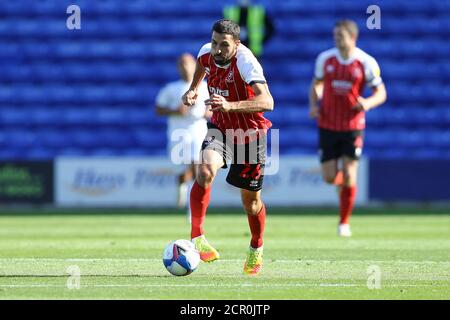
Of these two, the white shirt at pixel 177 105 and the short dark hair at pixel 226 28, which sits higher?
the short dark hair at pixel 226 28

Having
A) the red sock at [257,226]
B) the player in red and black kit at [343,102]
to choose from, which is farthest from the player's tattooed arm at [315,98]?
the red sock at [257,226]

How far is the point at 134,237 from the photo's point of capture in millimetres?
12117

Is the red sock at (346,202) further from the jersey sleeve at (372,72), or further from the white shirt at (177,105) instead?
the white shirt at (177,105)

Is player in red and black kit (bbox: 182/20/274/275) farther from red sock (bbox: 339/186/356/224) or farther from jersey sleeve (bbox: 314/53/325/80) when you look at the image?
jersey sleeve (bbox: 314/53/325/80)

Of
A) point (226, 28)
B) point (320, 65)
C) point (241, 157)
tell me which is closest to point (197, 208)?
point (241, 157)

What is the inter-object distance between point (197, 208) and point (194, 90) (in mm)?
943

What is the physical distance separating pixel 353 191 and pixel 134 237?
268cm

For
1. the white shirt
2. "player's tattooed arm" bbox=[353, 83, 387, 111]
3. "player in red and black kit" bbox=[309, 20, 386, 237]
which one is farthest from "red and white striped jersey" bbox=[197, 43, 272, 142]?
the white shirt

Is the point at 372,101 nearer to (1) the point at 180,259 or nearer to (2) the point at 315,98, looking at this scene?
(2) the point at 315,98

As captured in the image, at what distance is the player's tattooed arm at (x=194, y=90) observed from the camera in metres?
8.41

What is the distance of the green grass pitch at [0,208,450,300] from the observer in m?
7.15

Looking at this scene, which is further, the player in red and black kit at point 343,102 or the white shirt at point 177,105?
the white shirt at point 177,105

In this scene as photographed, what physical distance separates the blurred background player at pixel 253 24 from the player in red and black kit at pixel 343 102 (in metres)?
7.53
